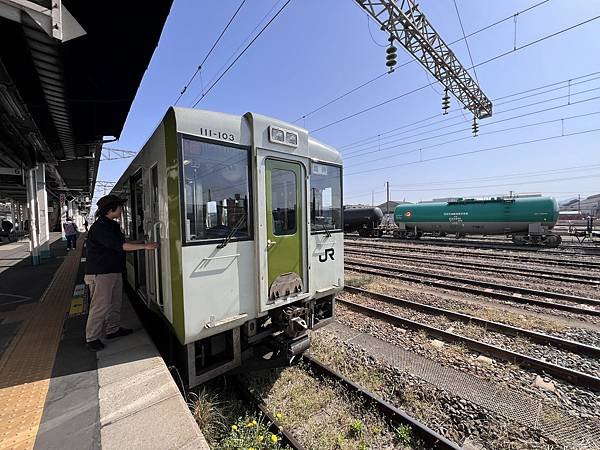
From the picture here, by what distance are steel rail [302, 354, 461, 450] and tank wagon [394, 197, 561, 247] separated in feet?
64.8

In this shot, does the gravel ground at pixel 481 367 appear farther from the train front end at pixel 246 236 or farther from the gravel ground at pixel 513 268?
the gravel ground at pixel 513 268

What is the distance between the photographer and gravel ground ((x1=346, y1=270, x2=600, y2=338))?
6066 mm

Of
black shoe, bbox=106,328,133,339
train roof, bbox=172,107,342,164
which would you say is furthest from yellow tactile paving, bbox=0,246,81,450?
train roof, bbox=172,107,342,164

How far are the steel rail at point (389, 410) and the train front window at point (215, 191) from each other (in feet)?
7.50

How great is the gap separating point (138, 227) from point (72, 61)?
313 centimetres

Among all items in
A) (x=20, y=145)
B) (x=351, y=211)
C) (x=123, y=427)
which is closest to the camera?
(x=123, y=427)

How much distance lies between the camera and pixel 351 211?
2797cm

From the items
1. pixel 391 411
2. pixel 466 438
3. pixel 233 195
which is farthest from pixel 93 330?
pixel 466 438

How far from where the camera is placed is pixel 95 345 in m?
4.00

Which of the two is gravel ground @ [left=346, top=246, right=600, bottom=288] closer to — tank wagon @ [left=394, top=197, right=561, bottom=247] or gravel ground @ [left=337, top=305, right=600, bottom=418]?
tank wagon @ [left=394, top=197, right=561, bottom=247]

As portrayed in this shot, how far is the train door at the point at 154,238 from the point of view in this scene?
3951 mm

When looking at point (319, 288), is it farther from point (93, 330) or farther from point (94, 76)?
point (94, 76)

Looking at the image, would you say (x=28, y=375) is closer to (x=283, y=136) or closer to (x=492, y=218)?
(x=283, y=136)

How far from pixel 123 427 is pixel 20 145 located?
11813 mm
